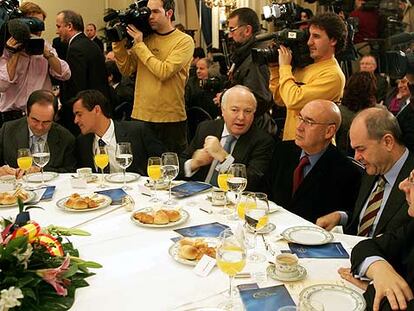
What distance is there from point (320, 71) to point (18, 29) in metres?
2.13

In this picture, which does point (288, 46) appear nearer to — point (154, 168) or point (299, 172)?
point (299, 172)

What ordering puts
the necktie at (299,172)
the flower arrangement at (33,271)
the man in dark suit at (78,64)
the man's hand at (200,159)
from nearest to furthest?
1. the flower arrangement at (33,271)
2. the necktie at (299,172)
3. the man's hand at (200,159)
4. the man in dark suit at (78,64)

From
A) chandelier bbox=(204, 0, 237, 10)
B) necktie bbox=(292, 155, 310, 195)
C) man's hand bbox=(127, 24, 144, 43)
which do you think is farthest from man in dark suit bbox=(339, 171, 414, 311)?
chandelier bbox=(204, 0, 237, 10)

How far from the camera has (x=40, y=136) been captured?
→ 3117mm

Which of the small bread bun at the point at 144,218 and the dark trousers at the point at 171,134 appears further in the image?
the dark trousers at the point at 171,134

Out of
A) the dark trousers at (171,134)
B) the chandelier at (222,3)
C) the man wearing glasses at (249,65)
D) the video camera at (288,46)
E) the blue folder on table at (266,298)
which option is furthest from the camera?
the chandelier at (222,3)

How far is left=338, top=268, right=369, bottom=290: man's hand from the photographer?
1521mm

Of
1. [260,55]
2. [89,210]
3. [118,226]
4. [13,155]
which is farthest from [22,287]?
[260,55]

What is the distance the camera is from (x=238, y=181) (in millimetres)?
2070

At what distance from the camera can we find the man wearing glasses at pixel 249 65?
337cm

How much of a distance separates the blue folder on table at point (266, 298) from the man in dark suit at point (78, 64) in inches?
113

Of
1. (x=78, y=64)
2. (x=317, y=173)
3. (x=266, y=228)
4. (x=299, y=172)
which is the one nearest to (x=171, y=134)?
(x=78, y=64)

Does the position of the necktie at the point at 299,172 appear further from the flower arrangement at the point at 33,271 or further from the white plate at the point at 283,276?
the flower arrangement at the point at 33,271

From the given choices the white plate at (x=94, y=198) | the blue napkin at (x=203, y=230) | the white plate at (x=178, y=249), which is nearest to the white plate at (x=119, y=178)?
the white plate at (x=94, y=198)
